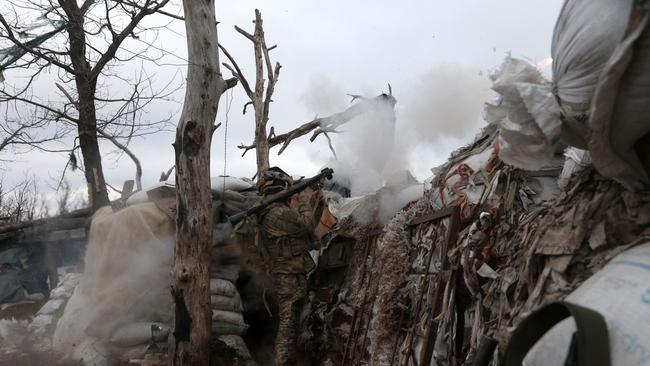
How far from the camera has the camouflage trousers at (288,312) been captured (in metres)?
6.39

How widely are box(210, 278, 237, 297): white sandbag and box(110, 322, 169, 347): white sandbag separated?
679 millimetres

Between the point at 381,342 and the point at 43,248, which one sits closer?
the point at 381,342

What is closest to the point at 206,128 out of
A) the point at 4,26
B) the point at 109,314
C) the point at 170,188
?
the point at 170,188

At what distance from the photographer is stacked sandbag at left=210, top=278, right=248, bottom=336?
6.00 m

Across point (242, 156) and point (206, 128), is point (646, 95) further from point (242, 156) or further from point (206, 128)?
point (242, 156)

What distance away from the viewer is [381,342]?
425 cm

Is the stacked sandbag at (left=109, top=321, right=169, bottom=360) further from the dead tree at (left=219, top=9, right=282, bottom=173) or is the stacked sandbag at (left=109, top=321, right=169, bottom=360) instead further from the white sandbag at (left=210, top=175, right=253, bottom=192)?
the dead tree at (left=219, top=9, right=282, bottom=173)

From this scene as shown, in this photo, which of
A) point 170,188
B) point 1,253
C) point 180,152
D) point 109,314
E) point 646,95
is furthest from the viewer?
point 1,253

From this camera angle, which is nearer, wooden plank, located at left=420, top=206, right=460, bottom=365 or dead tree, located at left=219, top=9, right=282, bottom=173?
wooden plank, located at left=420, top=206, right=460, bottom=365

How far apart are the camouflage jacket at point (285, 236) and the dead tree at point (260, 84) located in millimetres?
4449

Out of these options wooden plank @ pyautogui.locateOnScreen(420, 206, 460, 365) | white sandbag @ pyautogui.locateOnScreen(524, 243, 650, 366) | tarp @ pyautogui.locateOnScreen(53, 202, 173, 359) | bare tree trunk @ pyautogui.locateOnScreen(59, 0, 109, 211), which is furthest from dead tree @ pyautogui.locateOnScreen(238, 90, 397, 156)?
white sandbag @ pyautogui.locateOnScreen(524, 243, 650, 366)

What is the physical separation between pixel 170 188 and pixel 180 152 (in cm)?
188

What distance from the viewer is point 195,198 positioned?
16.4ft

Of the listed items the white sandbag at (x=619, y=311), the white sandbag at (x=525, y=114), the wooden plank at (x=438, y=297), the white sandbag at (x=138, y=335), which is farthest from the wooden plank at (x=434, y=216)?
the white sandbag at (x=138, y=335)
